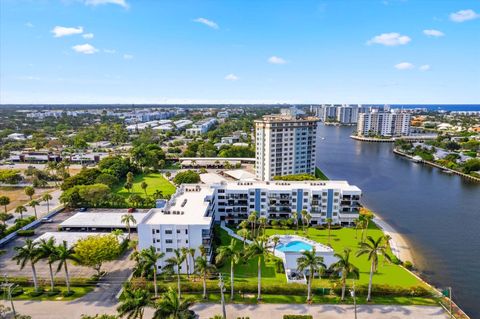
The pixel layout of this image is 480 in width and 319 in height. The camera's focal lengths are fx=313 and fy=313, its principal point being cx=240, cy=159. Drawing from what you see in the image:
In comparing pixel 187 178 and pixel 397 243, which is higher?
pixel 187 178

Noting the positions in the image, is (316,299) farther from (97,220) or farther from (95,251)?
(97,220)

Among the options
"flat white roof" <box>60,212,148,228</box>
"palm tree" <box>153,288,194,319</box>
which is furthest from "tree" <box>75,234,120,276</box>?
"palm tree" <box>153,288,194,319</box>

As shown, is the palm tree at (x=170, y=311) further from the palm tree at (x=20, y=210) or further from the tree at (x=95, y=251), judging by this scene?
the palm tree at (x=20, y=210)

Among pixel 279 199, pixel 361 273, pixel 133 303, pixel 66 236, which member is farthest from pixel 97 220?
pixel 361 273

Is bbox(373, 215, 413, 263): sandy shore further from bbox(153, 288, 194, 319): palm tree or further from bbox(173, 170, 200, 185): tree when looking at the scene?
bbox(173, 170, 200, 185): tree

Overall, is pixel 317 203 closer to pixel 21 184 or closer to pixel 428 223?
pixel 428 223

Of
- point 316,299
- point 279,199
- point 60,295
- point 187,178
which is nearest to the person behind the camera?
point 316,299

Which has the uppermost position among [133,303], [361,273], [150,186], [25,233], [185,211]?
[185,211]

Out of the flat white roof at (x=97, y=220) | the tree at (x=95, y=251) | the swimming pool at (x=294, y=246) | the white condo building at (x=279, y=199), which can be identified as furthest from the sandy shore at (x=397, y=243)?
the flat white roof at (x=97, y=220)
